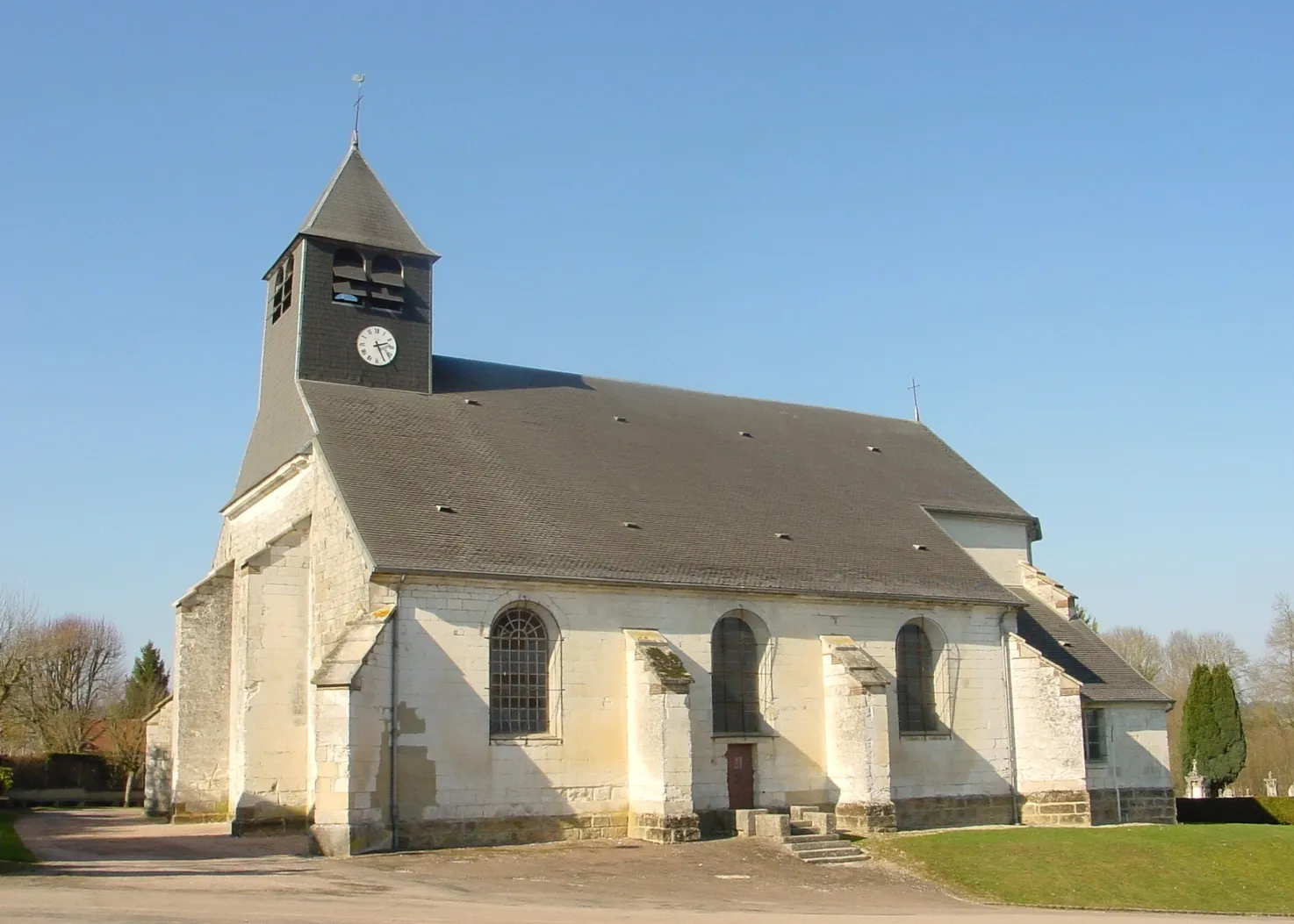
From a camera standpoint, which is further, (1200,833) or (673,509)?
(673,509)

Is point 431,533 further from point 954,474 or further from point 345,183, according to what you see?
point 954,474

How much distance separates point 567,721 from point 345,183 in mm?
13977

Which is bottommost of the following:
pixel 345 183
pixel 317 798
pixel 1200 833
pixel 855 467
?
pixel 1200 833

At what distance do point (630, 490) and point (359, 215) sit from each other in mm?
9006

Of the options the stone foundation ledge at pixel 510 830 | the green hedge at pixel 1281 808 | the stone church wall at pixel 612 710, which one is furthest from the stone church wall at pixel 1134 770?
the stone foundation ledge at pixel 510 830

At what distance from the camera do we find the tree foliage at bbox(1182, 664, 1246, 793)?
3941 centimetres

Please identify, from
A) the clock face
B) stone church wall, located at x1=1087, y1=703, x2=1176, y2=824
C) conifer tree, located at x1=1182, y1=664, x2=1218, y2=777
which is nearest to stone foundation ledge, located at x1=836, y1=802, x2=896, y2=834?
stone church wall, located at x1=1087, y1=703, x2=1176, y2=824

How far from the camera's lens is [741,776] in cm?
2384

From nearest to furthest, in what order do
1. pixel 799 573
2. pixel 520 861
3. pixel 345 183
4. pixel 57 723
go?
pixel 520 861 < pixel 799 573 < pixel 345 183 < pixel 57 723

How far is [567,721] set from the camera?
72.6ft

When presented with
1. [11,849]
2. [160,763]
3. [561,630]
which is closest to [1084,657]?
[561,630]

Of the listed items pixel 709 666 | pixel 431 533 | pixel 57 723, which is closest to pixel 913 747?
pixel 709 666

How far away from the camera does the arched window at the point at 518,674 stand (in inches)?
856

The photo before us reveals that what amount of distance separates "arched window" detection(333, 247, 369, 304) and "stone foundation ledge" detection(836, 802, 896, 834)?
15078 mm
